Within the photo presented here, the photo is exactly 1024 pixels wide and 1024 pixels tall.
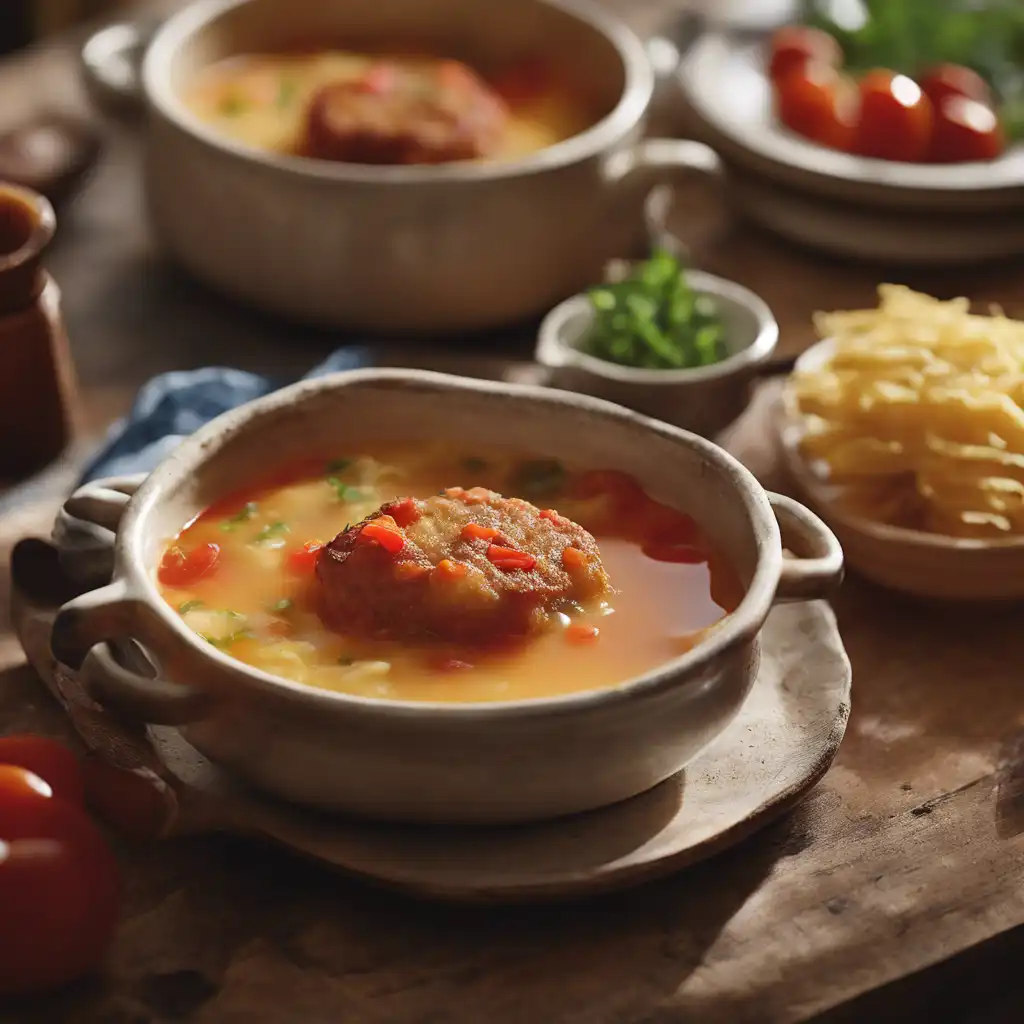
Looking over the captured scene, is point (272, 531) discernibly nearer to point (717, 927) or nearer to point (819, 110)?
point (717, 927)

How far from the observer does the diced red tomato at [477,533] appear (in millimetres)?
1979

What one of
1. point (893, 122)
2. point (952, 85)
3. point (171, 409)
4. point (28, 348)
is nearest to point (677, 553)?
point (171, 409)

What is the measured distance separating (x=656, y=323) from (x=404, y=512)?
1039 millimetres

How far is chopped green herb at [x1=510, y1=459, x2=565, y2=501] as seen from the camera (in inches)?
88.5

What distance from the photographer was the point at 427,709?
1.71 m

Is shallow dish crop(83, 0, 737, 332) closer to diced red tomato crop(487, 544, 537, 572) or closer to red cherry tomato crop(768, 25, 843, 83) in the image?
red cherry tomato crop(768, 25, 843, 83)

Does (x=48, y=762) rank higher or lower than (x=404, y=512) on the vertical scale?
lower

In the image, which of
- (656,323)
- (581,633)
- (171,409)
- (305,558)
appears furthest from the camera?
(656,323)

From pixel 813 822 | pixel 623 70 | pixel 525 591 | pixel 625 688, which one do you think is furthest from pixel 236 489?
pixel 623 70

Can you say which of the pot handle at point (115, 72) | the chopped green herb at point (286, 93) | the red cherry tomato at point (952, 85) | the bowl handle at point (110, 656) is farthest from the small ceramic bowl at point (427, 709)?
the red cherry tomato at point (952, 85)

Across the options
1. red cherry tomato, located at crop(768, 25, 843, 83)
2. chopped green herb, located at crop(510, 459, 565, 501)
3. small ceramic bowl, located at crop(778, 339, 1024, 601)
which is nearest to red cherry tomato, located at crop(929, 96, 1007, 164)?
red cherry tomato, located at crop(768, 25, 843, 83)

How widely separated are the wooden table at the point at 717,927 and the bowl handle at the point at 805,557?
305 mm

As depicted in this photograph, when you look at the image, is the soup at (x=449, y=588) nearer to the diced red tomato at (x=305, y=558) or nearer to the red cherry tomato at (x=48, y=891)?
the diced red tomato at (x=305, y=558)

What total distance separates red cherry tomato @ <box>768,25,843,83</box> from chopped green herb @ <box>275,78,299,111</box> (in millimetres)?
1125
